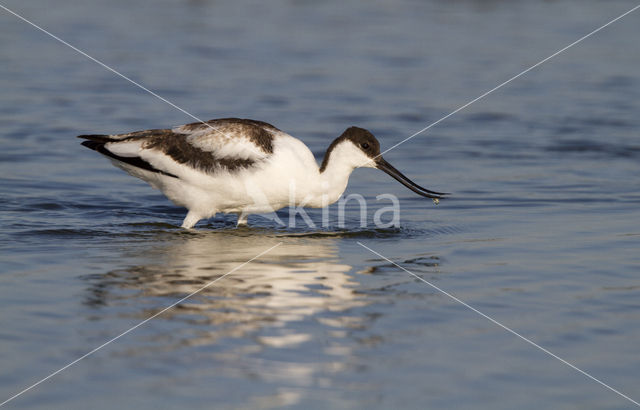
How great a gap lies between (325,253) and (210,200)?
4.14 feet

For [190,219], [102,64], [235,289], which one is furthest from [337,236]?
[102,64]

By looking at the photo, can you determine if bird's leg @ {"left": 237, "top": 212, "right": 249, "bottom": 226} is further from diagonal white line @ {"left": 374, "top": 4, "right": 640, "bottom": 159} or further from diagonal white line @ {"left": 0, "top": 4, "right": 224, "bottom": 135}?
diagonal white line @ {"left": 0, "top": 4, "right": 224, "bottom": 135}

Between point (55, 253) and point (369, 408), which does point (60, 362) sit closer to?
point (369, 408)

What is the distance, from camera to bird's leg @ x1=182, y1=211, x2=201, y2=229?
8596mm

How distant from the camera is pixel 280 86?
14969mm

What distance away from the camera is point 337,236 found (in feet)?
27.7

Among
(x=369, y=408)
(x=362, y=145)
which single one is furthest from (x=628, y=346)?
(x=362, y=145)

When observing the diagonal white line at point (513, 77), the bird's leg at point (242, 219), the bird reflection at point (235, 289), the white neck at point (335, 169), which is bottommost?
the bird reflection at point (235, 289)

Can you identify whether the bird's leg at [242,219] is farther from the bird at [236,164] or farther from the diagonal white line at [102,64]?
the diagonal white line at [102,64]

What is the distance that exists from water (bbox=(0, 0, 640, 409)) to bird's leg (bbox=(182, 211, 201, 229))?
11 cm

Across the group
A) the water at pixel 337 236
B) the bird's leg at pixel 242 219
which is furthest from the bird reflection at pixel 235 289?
the bird's leg at pixel 242 219

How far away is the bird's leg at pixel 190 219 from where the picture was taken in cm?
860

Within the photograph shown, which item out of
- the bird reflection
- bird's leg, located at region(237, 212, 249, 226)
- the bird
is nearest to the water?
the bird reflection

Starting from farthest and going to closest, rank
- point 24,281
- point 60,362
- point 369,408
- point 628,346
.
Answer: point 24,281
point 628,346
point 60,362
point 369,408
